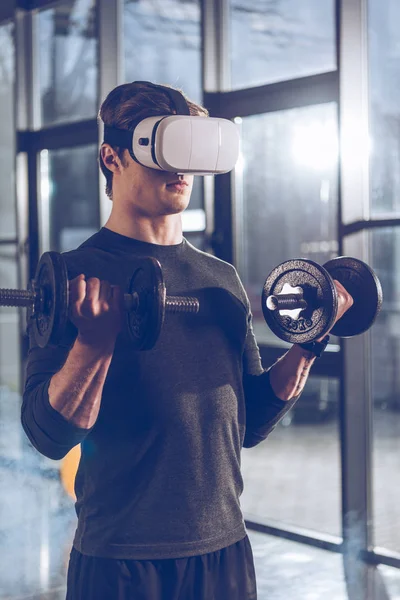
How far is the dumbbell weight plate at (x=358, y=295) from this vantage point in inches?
53.2

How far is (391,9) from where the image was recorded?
10.4 ft

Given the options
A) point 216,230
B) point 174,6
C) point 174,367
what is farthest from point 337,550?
point 174,6

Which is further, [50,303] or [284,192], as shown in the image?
[284,192]

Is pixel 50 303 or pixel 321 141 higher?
pixel 321 141

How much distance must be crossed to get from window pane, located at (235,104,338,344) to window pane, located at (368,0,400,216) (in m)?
0.15

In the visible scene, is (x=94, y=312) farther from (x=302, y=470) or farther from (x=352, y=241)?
(x=302, y=470)

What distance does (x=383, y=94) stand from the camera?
316 cm

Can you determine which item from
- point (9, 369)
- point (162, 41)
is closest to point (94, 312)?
point (162, 41)

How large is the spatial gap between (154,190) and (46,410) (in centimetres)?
35

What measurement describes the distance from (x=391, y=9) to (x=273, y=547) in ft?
6.86

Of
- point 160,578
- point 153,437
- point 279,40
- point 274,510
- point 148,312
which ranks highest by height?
point 279,40

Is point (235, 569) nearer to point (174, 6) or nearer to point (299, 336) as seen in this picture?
point (299, 336)

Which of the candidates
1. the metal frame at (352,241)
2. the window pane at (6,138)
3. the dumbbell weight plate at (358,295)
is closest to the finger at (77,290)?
the dumbbell weight plate at (358,295)

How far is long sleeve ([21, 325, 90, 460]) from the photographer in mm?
1047
